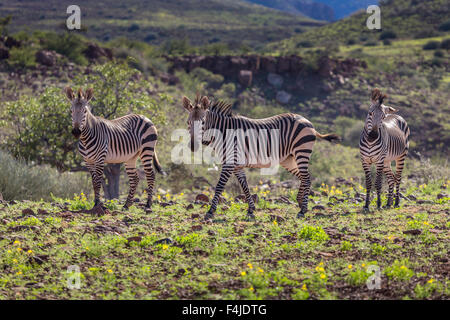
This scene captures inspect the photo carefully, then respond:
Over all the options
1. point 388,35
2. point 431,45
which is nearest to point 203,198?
point 431,45

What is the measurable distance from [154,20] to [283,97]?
5381 centimetres

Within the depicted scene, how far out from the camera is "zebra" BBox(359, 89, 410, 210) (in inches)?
432

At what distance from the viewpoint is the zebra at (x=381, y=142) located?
11.0 metres

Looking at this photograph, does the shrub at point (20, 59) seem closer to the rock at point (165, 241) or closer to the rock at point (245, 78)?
the rock at point (245, 78)

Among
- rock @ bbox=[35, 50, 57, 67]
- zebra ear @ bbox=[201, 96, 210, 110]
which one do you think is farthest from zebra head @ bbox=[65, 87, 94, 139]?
rock @ bbox=[35, 50, 57, 67]

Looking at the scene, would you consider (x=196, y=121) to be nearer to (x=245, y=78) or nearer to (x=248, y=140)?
(x=248, y=140)

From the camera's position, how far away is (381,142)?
37.4ft

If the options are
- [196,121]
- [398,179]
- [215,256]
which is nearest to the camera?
[215,256]

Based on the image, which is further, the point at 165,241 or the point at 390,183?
the point at 390,183

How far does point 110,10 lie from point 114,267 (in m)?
88.7

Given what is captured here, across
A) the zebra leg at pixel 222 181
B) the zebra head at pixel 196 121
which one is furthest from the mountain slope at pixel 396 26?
the zebra head at pixel 196 121

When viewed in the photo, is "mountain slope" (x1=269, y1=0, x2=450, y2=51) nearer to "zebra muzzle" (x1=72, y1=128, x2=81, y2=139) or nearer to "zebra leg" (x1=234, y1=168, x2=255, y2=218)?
"zebra leg" (x1=234, y1=168, x2=255, y2=218)

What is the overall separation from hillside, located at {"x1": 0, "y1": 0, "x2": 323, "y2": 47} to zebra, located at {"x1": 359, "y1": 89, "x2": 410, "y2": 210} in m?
53.8
